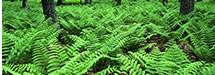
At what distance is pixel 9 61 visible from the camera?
264 cm

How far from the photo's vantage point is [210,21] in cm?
461

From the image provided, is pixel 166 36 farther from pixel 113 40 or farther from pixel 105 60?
pixel 105 60

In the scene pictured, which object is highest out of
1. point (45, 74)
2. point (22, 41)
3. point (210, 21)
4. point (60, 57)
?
point (210, 21)

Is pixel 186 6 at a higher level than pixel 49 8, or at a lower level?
higher

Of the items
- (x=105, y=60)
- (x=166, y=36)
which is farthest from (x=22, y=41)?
(x=166, y=36)

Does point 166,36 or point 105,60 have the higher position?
point 166,36

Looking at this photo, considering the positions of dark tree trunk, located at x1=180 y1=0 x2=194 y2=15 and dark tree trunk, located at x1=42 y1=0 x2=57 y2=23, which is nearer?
dark tree trunk, located at x1=42 y1=0 x2=57 y2=23

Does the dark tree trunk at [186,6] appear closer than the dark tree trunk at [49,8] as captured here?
No

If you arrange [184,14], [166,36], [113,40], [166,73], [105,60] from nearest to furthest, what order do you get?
[166,73] → [105,60] → [113,40] → [166,36] → [184,14]

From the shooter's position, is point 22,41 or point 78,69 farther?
point 22,41

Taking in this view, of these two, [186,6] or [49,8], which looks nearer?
[49,8]

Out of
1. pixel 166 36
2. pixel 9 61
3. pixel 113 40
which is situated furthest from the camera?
pixel 166 36

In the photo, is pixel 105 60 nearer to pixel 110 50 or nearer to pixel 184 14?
pixel 110 50

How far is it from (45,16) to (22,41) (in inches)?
84.3
